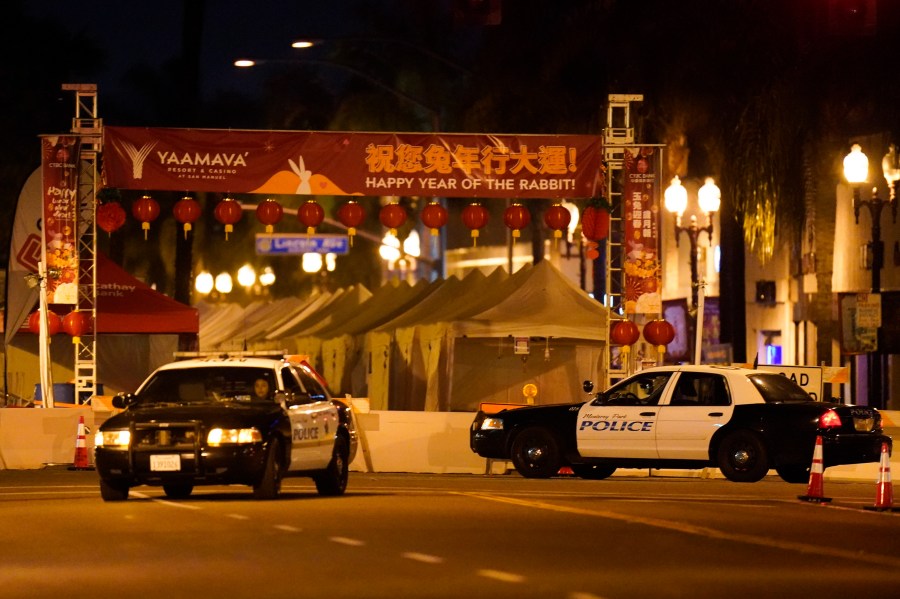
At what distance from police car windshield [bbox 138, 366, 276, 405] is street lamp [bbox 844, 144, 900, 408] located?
15510 mm

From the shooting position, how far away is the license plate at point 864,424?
22.5 m

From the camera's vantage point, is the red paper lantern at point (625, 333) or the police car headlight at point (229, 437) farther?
the red paper lantern at point (625, 333)

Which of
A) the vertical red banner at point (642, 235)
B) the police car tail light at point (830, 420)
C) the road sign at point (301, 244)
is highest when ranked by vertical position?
the road sign at point (301, 244)

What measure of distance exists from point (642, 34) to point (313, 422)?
20648mm

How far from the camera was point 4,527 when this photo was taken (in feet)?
51.4

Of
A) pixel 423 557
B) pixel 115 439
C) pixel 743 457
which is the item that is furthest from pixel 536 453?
pixel 423 557

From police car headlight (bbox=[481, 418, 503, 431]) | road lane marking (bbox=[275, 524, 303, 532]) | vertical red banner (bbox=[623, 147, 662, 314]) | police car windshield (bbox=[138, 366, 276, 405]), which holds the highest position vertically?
vertical red banner (bbox=[623, 147, 662, 314])

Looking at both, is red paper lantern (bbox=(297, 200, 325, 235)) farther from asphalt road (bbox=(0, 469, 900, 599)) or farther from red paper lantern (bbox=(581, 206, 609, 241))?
asphalt road (bbox=(0, 469, 900, 599))

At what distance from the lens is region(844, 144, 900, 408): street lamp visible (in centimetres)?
3275

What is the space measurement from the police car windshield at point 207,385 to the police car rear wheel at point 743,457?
6.53 meters

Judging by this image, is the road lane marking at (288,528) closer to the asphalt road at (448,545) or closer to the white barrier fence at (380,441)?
the asphalt road at (448,545)

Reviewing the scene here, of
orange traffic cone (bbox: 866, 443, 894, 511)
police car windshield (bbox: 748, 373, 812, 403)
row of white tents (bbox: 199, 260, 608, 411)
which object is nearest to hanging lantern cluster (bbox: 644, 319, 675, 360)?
police car windshield (bbox: 748, 373, 812, 403)

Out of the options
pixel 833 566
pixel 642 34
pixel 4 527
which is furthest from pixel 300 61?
pixel 833 566

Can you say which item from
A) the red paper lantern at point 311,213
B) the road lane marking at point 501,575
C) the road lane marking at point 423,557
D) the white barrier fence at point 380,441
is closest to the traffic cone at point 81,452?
the white barrier fence at point 380,441
